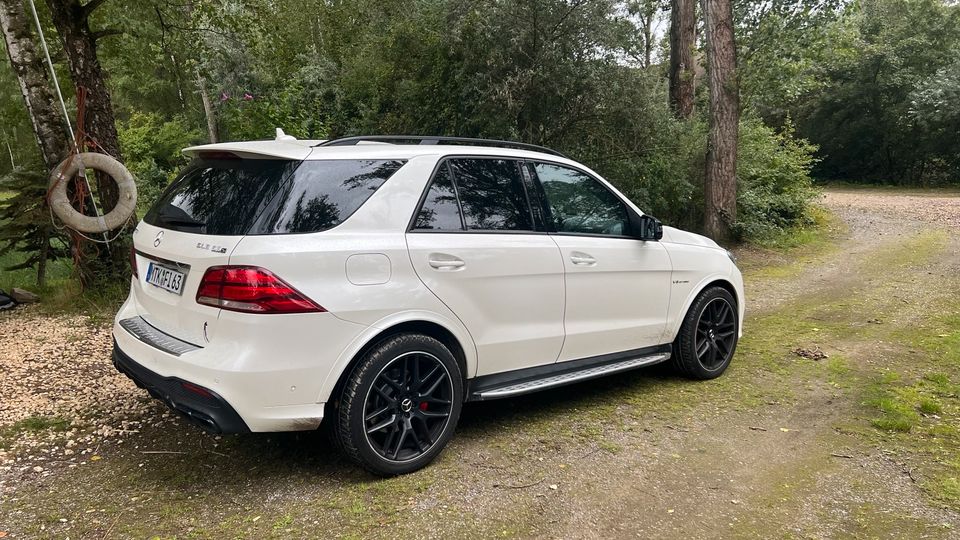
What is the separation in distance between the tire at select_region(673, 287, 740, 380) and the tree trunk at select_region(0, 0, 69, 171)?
6515 millimetres

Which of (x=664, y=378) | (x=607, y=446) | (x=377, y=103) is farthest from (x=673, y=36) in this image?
(x=607, y=446)

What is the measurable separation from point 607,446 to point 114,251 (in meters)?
5.86

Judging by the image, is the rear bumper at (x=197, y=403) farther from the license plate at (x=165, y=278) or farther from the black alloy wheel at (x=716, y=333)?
the black alloy wheel at (x=716, y=333)

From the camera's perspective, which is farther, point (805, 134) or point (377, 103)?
point (805, 134)

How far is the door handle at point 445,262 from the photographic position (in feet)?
11.1

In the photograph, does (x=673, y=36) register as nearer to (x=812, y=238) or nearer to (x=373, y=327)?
(x=812, y=238)

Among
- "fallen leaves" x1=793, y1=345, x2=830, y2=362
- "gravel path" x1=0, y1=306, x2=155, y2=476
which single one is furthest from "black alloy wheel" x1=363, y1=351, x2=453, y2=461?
"fallen leaves" x1=793, y1=345, x2=830, y2=362

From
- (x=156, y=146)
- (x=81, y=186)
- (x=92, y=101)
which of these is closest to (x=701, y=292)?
(x=81, y=186)

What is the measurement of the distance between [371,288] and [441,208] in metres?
0.69

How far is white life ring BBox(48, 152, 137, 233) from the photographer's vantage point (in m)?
5.90

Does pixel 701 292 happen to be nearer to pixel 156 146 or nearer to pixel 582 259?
pixel 582 259

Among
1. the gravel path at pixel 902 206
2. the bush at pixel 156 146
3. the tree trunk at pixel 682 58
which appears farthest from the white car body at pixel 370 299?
the bush at pixel 156 146

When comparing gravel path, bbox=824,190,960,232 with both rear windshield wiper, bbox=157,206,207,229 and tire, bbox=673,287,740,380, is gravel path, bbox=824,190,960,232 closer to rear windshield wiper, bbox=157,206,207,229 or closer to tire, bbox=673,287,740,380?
tire, bbox=673,287,740,380

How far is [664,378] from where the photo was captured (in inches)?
200
